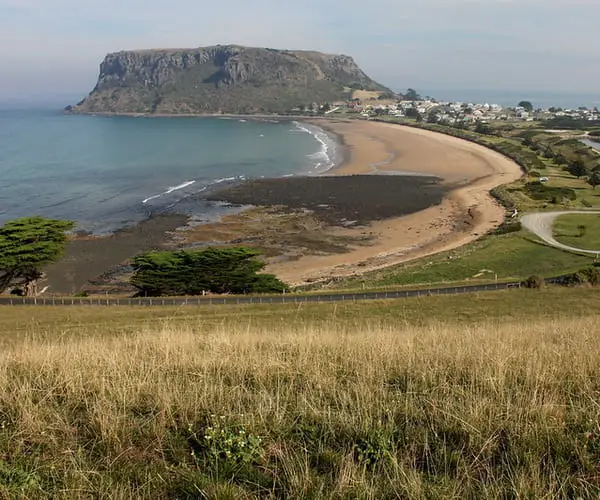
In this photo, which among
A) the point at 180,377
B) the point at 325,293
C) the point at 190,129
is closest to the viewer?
the point at 180,377

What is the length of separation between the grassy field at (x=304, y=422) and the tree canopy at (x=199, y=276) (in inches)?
873

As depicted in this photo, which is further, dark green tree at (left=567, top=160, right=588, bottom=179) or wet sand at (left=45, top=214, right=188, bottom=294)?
dark green tree at (left=567, top=160, right=588, bottom=179)

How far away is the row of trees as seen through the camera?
29.1 metres

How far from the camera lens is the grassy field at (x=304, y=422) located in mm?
3684

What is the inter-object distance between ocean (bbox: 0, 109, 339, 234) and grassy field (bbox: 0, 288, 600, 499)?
152 feet

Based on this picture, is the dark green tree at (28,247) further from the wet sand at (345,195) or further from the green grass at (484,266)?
the wet sand at (345,195)

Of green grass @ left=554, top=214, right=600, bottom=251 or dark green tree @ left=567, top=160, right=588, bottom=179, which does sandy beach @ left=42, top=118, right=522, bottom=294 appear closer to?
green grass @ left=554, top=214, right=600, bottom=251

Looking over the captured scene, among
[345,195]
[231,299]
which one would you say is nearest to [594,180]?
[345,195]

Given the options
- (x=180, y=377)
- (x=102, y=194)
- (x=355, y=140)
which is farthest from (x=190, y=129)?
(x=180, y=377)

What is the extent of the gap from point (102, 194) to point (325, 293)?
155ft

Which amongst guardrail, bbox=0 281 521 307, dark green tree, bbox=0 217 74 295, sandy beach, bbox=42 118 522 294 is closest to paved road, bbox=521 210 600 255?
sandy beach, bbox=42 118 522 294

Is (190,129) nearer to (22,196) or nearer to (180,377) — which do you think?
(22,196)

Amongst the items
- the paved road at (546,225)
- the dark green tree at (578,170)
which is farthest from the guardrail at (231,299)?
the dark green tree at (578,170)

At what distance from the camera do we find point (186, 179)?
75625 millimetres
